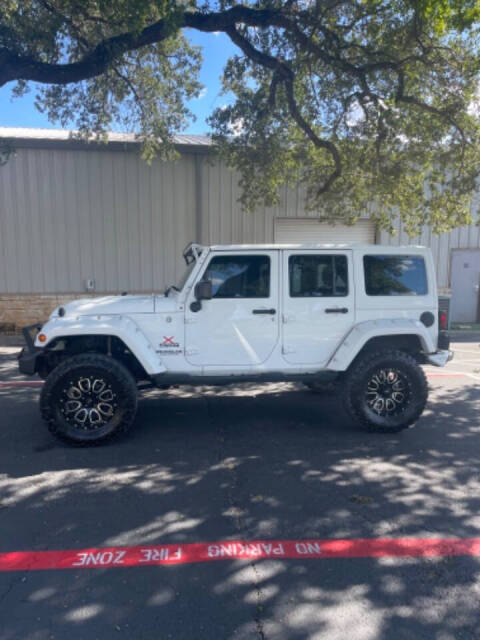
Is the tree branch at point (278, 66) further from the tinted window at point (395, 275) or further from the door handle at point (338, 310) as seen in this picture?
the door handle at point (338, 310)

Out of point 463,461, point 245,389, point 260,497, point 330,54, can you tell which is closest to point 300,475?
point 260,497

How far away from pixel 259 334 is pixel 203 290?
812 mm

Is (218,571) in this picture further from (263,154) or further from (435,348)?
(263,154)

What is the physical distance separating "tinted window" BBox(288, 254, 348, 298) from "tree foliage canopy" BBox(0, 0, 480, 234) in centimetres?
390

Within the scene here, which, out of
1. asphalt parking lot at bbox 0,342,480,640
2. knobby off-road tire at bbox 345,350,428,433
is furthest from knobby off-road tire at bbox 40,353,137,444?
knobby off-road tire at bbox 345,350,428,433

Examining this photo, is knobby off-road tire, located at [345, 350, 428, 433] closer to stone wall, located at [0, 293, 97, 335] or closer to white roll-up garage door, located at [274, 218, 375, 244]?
white roll-up garage door, located at [274, 218, 375, 244]

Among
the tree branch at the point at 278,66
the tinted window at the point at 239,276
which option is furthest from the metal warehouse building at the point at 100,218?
the tinted window at the point at 239,276

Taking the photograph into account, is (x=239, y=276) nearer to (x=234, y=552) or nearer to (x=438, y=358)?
(x=438, y=358)

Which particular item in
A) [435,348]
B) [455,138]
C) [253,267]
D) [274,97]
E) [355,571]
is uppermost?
[274,97]

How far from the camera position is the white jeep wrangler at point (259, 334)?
15.2 ft

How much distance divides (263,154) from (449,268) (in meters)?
7.91

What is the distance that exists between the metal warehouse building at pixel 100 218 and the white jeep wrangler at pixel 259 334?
7447 mm

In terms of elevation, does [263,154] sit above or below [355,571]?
above

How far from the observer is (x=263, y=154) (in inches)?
372
